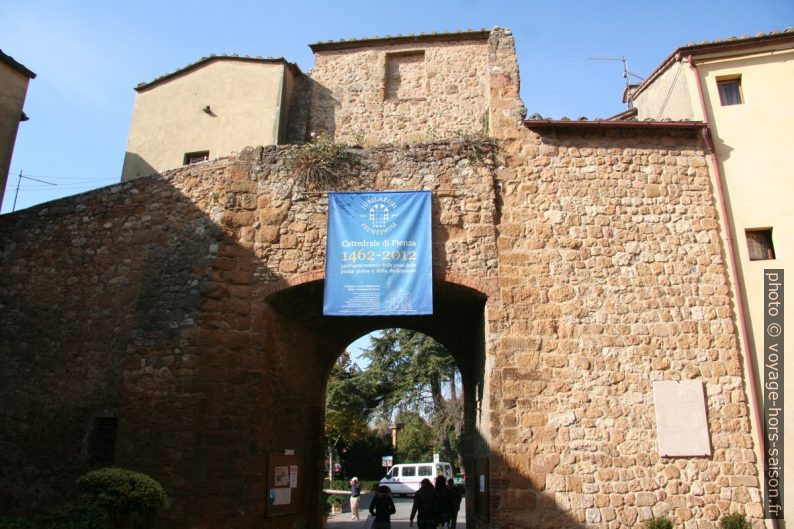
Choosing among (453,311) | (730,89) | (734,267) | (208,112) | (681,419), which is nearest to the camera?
(681,419)

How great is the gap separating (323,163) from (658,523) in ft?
23.9

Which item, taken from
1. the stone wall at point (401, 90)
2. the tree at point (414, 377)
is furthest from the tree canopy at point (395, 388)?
the stone wall at point (401, 90)

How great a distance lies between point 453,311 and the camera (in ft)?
36.8

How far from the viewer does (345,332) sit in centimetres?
1219

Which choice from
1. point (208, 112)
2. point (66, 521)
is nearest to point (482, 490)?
point (66, 521)

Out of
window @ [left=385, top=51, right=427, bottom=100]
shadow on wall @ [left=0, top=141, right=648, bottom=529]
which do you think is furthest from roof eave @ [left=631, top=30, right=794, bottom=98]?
window @ [left=385, top=51, right=427, bottom=100]

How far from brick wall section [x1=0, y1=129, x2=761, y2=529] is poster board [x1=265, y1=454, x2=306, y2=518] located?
0.79 feet

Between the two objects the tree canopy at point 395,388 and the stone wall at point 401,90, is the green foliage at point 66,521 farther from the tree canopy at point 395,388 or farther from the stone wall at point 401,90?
the tree canopy at point 395,388

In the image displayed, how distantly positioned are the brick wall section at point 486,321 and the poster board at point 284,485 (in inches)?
9.5

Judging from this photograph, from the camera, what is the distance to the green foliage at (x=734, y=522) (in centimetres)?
Result: 793

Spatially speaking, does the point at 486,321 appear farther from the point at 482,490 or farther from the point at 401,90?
the point at 401,90

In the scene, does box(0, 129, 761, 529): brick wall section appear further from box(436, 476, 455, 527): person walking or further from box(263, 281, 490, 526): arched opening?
box(436, 476, 455, 527): person walking

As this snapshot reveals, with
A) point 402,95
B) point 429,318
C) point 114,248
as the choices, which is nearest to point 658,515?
point 429,318

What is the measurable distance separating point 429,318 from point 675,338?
4706 mm
